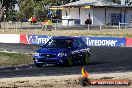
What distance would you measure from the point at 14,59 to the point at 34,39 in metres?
16.3

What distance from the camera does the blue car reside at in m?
22.1

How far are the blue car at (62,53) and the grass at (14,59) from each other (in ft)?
10.2

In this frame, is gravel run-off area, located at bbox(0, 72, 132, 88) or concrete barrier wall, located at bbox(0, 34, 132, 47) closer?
A: gravel run-off area, located at bbox(0, 72, 132, 88)

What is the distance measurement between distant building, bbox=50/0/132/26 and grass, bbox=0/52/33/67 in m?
42.5

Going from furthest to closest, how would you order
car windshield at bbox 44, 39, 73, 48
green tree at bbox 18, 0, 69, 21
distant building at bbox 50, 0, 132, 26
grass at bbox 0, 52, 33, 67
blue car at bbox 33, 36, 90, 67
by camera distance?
green tree at bbox 18, 0, 69, 21 → distant building at bbox 50, 0, 132, 26 → grass at bbox 0, 52, 33, 67 → car windshield at bbox 44, 39, 73, 48 → blue car at bbox 33, 36, 90, 67

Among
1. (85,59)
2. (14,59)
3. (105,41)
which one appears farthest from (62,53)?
(105,41)

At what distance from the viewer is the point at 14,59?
2789 cm

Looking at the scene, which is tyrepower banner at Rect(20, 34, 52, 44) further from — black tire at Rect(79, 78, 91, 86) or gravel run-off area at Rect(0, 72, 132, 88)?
black tire at Rect(79, 78, 91, 86)

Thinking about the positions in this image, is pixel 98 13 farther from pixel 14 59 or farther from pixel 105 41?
pixel 14 59

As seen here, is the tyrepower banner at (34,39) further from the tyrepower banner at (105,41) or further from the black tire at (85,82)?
the black tire at (85,82)

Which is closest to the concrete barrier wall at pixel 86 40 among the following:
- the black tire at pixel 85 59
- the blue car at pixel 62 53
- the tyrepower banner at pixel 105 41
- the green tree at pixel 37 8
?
the tyrepower banner at pixel 105 41

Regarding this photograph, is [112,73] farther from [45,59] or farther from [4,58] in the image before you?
[4,58]

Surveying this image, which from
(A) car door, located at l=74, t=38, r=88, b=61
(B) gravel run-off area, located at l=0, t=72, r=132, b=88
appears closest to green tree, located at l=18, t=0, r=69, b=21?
(A) car door, located at l=74, t=38, r=88, b=61

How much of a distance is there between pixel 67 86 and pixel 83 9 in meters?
60.3
